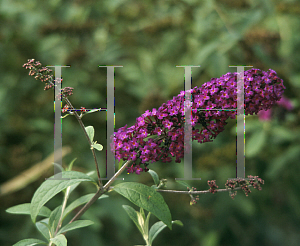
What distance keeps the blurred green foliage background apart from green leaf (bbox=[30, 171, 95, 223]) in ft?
3.18

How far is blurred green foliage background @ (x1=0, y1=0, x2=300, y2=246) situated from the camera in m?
1.75

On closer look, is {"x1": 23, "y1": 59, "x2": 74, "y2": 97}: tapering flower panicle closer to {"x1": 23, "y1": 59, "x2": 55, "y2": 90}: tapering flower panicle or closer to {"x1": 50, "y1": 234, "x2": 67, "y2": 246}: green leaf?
{"x1": 23, "y1": 59, "x2": 55, "y2": 90}: tapering flower panicle

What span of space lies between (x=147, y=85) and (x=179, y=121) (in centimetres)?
122

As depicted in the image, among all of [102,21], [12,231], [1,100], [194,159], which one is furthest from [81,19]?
[12,231]

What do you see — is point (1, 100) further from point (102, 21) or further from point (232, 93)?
point (232, 93)

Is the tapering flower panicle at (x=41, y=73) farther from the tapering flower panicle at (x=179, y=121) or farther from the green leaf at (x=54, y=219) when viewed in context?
the green leaf at (x=54, y=219)

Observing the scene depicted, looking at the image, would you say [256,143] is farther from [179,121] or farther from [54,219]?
[54,219]

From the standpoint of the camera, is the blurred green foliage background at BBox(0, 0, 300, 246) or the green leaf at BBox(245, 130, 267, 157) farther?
the blurred green foliage background at BBox(0, 0, 300, 246)

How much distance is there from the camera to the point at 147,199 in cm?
67

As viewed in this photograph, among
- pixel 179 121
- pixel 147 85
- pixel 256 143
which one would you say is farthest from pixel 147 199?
pixel 147 85

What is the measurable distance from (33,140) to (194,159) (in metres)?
0.95
